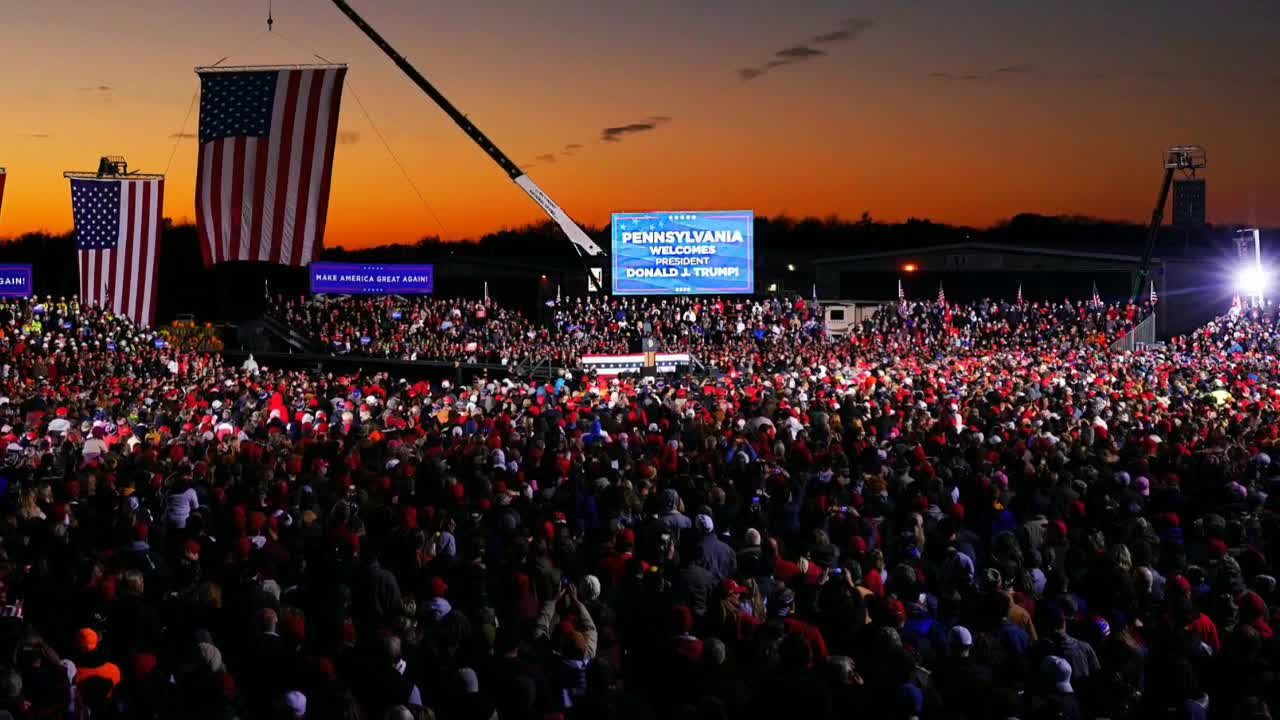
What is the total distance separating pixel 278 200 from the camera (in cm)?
2088

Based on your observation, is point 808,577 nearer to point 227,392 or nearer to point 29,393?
point 227,392

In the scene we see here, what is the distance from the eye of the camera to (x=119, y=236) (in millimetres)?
26828

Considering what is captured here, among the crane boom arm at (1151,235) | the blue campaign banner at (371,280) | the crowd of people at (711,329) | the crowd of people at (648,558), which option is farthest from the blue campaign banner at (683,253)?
the crowd of people at (648,558)

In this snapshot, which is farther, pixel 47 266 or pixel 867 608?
pixel 47 266

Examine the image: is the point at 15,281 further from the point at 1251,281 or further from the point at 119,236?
the point at 1251,281

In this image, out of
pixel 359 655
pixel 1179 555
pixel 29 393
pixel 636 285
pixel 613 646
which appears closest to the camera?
pixel 359 655

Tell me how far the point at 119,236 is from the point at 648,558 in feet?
68.9

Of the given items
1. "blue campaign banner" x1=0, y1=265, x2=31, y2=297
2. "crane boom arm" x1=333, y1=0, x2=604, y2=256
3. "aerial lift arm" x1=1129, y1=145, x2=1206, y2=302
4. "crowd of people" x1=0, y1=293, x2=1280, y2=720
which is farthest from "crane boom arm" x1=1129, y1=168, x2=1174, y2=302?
"blue campaign banner" x1=0, y1=265, x2=31, y2=297

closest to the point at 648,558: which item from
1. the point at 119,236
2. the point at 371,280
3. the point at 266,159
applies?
the point at 266,159

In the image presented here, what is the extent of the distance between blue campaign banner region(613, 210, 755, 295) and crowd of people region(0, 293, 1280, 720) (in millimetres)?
24942

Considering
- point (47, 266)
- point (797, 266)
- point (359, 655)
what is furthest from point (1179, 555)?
point (47, 266)

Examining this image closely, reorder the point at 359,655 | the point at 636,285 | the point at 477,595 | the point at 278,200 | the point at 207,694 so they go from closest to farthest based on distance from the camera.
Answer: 1. the point at 207,694
2. the point at 359,655
3. the point at 477,595
4. the point at 278,200
5. the point at 636,285

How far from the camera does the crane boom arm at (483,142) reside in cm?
4206

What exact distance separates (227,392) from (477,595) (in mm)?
14836
